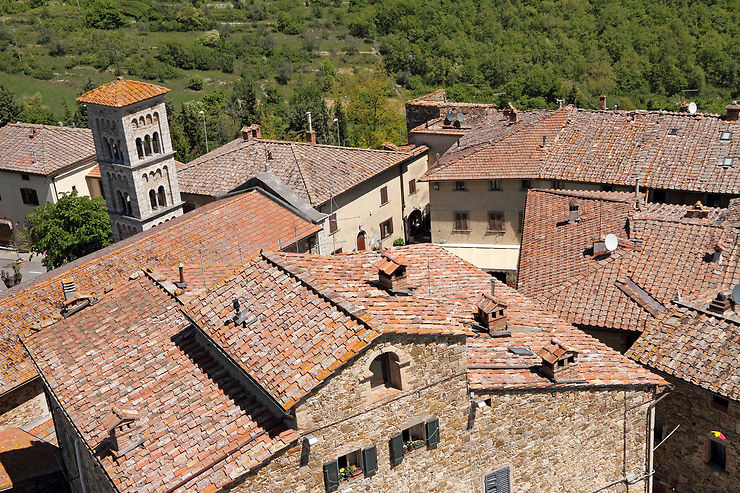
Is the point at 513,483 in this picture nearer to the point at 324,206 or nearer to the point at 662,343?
the point at 662,343

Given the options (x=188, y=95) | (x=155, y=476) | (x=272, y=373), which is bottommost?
(x=188, y=95)

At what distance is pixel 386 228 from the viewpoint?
184 ft

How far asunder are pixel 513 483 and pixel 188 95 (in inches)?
3445

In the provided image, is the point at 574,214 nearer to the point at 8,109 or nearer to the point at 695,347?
the point at 695,347

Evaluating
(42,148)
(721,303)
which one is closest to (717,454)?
(721,303)

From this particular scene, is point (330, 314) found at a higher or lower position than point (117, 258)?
higher

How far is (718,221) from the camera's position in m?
35.0

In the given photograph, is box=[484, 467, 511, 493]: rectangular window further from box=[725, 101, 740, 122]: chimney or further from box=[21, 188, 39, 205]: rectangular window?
box=[21, 188, 39, 205]: rectangular window

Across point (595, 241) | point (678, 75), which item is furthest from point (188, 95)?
point (595, 241)

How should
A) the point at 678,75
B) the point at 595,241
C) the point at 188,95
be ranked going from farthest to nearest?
the point at 188,95
the point at 678,75
the point at 595,241

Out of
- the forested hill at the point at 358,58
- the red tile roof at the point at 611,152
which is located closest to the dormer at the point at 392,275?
the red tile roof at the point at 611,152

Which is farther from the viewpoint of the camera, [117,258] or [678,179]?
[678,179]

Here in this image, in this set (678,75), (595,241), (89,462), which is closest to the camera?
(89,462)

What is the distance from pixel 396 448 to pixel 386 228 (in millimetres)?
35632
